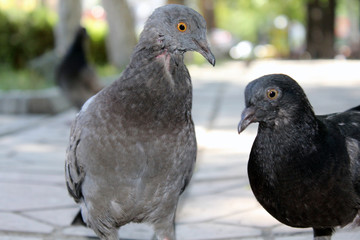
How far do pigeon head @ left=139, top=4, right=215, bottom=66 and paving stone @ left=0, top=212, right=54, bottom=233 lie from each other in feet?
5.51

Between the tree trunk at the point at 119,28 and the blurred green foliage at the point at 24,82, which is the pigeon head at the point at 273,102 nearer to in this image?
the blurred green foliage at the point at 24,82

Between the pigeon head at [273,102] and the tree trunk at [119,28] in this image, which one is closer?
the pigeon head at [273,102]

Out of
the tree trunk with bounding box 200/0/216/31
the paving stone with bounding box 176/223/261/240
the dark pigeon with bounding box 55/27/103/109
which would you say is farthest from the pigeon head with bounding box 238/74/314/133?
the tree trunk with bounding box 200/0/216/31

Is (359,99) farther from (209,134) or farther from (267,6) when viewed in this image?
(267,6)

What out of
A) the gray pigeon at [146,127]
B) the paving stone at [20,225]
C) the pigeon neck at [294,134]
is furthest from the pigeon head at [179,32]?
the paving stone at [20,225]

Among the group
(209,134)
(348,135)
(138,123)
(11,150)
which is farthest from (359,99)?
(138,123)

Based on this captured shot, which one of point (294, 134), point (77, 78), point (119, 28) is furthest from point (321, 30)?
point (294, 134)

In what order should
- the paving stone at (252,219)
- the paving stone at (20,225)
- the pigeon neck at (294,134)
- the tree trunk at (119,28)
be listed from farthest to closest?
the tree trunk at (119,28) < the paving stone at (252,219) < the paving stone at (20,225) < the pigeon neck at (294,134)

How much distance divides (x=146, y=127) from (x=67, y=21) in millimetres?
11034

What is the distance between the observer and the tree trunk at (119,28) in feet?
51.5

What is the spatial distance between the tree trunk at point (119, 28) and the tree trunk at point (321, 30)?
1662 centimetres

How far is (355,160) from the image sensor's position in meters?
3.12

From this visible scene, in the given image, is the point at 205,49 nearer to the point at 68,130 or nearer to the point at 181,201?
the point at 181,201

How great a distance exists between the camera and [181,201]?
15.0 feet
